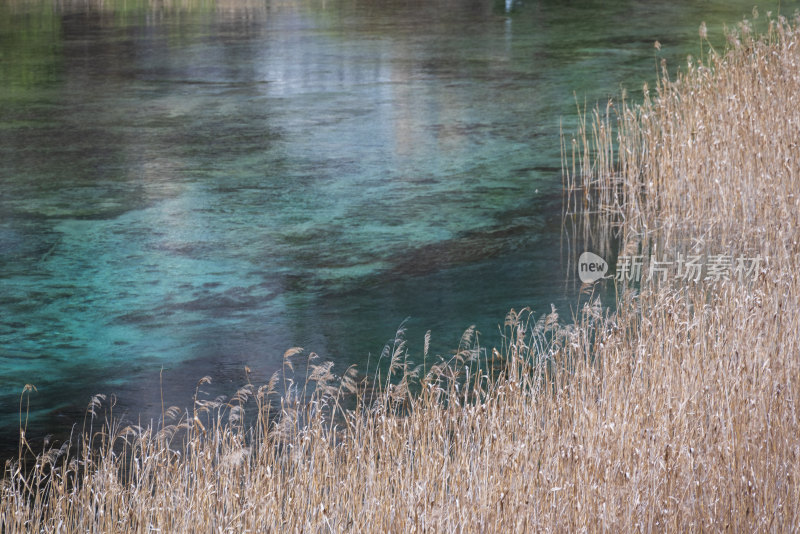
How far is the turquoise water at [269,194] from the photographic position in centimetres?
520

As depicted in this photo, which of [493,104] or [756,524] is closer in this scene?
[756,524]

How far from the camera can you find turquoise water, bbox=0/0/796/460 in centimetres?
520

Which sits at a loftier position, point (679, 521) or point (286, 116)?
point (286, 116)

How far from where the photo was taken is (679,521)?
9.66 ft

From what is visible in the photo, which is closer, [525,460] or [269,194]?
[525,460]

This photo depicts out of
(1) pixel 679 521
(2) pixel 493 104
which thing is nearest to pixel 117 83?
(2) pixel 493 104

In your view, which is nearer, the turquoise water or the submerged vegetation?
the submerged vegetation

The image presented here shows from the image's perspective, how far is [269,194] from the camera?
7602 millimetres

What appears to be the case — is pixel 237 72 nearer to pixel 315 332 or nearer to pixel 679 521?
pixel 315 332

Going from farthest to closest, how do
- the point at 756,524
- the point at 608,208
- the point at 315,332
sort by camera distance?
the point at 608,208 < the point at 315,332 < the point at 756,524

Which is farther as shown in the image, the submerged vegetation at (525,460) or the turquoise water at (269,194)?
the turquoise water at (269,194)

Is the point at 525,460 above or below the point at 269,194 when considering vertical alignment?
below

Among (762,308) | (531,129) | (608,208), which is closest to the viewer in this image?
(762,308)

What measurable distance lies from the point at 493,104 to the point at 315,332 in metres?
5.42
